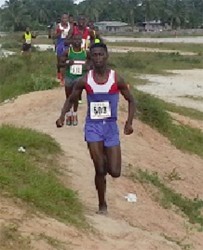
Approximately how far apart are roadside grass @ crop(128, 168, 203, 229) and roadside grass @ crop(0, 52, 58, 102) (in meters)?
7.30

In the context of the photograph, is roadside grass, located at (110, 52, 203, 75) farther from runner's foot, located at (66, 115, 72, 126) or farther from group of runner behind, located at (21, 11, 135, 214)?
group of runner behind, located at (21, 11, 135, 214)

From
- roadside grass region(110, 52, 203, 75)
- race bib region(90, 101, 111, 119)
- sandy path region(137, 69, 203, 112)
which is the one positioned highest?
race bib region(90, 101, 111, 119)

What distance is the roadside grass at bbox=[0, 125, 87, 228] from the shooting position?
23.4ft

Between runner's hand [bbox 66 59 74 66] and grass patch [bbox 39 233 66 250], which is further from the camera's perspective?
runner's hand [bbox 66 59 74 66]

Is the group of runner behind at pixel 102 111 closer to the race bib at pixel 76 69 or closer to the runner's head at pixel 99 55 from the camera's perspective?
the runner's head at pixel 99 55

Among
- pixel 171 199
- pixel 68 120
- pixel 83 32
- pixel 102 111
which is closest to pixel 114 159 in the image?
pixel 102 111

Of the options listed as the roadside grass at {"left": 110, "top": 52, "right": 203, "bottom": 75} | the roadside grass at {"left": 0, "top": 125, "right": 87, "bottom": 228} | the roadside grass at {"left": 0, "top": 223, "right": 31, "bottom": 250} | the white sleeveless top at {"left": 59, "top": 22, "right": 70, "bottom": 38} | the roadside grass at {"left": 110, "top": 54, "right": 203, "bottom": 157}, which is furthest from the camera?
the roadside grass at {"left": 110, "top": 52, "right": 203, "bottom": 75}

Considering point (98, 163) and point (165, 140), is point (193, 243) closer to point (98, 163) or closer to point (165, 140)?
point (98, 163)

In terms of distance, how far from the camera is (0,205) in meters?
6.57

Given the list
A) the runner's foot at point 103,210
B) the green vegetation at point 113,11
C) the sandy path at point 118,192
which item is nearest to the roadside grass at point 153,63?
the sandy path at point 118,192

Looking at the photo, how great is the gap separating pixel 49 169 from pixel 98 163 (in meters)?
1.58

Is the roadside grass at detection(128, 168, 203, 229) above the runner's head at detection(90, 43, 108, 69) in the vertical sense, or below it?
below

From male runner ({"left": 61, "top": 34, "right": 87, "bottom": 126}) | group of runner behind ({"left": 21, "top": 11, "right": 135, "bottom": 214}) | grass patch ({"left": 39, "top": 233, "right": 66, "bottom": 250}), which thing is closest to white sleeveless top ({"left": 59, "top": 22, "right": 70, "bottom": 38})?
male runner ({"left": 61, "top": 34, "right": 87, "bottom": 126})

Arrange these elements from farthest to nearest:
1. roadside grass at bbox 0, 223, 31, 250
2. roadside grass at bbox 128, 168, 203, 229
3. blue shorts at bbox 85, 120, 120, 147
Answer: roadside grass at bbox 128, 168, 203, 229, blue shorts at bbox 85, 120, 120, 147, roadside grass at bbox 0, 223, 31, 250
